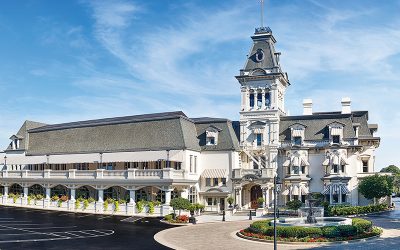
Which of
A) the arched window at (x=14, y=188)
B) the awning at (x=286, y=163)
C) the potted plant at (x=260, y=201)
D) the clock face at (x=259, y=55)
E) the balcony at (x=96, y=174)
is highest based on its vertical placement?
the clock face at (x=259, y=55)

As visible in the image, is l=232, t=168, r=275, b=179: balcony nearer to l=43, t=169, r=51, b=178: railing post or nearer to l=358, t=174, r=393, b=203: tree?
l=358, t=174, r=393, b=203: tree

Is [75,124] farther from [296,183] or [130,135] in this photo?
[296,183]

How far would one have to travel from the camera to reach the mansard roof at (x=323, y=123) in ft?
206

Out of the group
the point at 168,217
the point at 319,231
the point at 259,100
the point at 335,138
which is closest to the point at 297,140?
the point at 335,138

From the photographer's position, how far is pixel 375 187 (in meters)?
57.6

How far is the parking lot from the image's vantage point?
109 ft

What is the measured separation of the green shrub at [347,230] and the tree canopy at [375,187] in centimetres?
2488

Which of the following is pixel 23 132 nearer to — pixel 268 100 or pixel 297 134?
pixel 268 100

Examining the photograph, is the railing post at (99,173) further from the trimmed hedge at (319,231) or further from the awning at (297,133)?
the trimmed hedge at (319,231)

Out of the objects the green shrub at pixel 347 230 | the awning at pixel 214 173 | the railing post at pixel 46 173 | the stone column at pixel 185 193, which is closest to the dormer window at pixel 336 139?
the awning at pixel 214 173

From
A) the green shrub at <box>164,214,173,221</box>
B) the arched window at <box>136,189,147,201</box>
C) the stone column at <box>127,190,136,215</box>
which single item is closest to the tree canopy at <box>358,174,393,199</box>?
the green shrub at <box>164,214,173,221</box>

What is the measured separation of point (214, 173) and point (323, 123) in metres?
16.7

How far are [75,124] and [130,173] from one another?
764 inches

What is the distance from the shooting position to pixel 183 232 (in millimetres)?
41719
